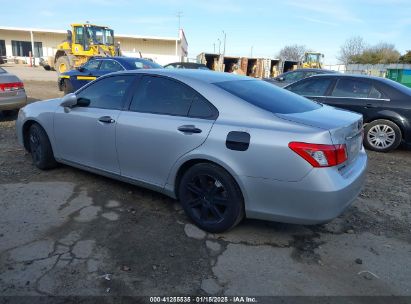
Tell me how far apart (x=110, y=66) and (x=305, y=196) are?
35.1 ft

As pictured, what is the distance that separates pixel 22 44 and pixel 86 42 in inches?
1403

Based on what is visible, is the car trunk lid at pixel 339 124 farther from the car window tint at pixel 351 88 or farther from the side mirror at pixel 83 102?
the car window tint at pixel 351 88

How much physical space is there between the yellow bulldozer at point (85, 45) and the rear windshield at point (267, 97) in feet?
67.8

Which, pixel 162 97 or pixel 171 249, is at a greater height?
pixel 162 97

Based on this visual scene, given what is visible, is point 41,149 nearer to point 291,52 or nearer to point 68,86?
point 68,86

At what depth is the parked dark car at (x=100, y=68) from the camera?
Answer: 39.4 ft

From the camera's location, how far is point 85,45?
23.4 meters

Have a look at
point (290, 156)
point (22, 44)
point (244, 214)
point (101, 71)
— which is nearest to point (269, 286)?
point (244, 214)

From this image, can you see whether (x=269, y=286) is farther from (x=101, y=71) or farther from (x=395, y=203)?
(x=101, y=71)

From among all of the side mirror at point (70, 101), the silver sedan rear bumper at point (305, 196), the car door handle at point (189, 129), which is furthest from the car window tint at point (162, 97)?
the silver sedan rear bumper at point (305, 196)

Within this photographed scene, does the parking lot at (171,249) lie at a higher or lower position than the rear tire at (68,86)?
lower

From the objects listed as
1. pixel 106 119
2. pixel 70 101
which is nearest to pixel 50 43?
pixel 70 101

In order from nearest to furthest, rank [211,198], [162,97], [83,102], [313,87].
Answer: [211,198] → [162,97] → [83,102] → [313,87]

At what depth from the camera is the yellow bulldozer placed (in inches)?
914
